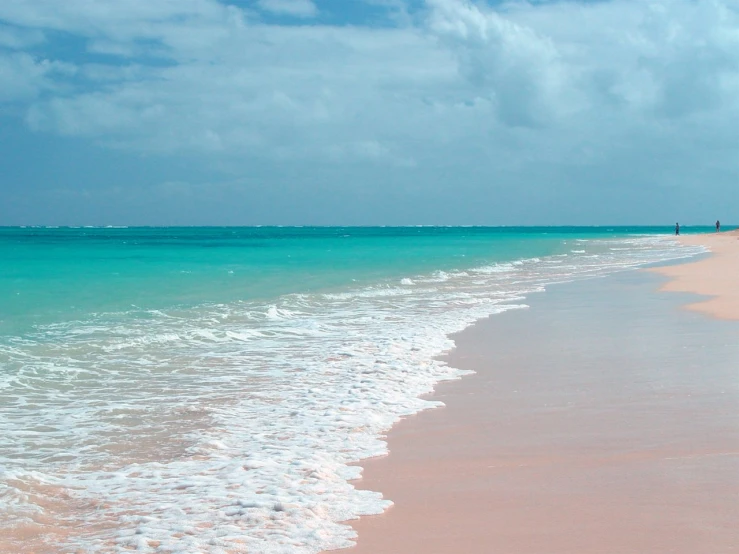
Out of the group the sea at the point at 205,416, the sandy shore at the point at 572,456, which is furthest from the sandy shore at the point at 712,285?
the sea at the point at 205,416

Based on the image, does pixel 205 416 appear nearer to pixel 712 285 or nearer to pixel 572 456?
pixel 572 456

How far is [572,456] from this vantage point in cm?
508

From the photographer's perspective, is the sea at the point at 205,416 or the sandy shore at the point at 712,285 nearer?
the sea at the point at 205,416

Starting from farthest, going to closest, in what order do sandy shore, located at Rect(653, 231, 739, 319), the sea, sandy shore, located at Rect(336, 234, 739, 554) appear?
sandy shore, located at Rect(653, 231, 739, 319)
the sea
sandy shore, located at Rect(336, 234, 739, 554)

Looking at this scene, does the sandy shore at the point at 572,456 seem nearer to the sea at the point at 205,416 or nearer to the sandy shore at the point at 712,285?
the sea at the point at 205,416

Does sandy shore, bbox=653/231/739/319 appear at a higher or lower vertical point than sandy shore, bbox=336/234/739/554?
higher

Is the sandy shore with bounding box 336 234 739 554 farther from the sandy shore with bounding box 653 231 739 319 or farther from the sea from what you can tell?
the sandy shore with bounding box 653 231 739 319

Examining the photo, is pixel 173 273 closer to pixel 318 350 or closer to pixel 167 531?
pixel 318 350

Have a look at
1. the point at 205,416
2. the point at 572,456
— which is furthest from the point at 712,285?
the point at 205,416

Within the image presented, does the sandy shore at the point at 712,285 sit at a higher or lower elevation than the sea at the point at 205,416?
higher

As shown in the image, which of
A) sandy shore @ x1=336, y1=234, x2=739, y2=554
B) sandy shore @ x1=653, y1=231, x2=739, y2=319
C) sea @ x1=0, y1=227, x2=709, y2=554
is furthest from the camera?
sandy shore @ x1=653, y1=231, x2=739, y2=319

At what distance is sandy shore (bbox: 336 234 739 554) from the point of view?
3.82m

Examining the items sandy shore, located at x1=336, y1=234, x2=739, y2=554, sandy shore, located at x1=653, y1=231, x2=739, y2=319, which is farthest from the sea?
sandy shore, located at x1=653, y1=231, x2=739, y2=319

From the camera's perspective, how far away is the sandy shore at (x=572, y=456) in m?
3.82
